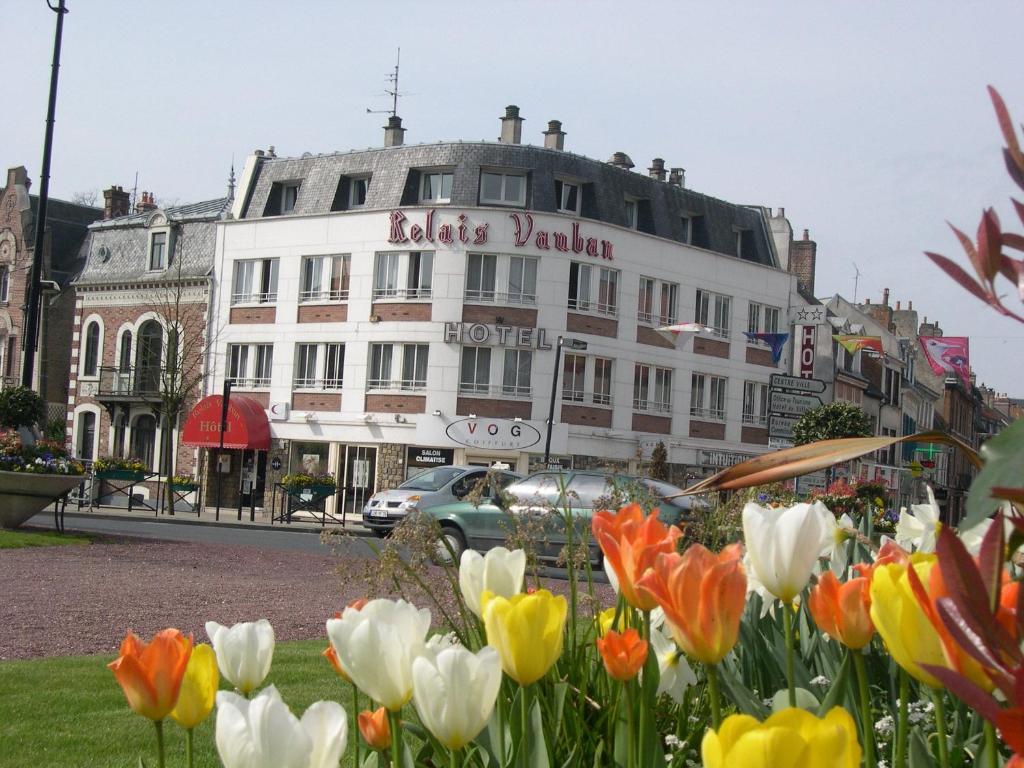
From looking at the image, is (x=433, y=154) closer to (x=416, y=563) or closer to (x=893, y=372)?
(x=893, y=372)

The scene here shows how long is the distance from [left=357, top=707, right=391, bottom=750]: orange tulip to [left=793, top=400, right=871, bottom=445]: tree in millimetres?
25844

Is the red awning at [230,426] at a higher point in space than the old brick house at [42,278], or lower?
lower

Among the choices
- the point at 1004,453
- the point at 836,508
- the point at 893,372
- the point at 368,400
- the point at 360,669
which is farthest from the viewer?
the point at 893,372

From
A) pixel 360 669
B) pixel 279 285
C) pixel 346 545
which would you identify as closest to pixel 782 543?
pixel 360 669

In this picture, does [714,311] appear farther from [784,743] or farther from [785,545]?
[784,743]

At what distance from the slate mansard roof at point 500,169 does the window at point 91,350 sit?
304 inches

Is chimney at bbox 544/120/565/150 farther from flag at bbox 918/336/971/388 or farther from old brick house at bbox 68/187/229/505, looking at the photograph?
flag at bbox 918/336/971/388

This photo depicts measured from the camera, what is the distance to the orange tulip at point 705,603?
60.1 inches

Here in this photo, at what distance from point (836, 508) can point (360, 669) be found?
14015 mm

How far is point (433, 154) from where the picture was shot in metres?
42.1

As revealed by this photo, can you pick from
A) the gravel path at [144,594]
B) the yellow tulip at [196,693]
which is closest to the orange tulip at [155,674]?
the yellow tulip at [196,693]

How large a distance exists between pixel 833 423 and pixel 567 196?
17.2 metres

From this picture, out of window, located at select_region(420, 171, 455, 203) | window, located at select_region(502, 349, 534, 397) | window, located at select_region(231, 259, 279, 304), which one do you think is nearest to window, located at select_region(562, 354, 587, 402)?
window, located at select_region(502, 349, 534, 397)

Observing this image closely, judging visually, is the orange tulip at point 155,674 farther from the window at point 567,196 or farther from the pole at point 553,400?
the window at point 567,196
